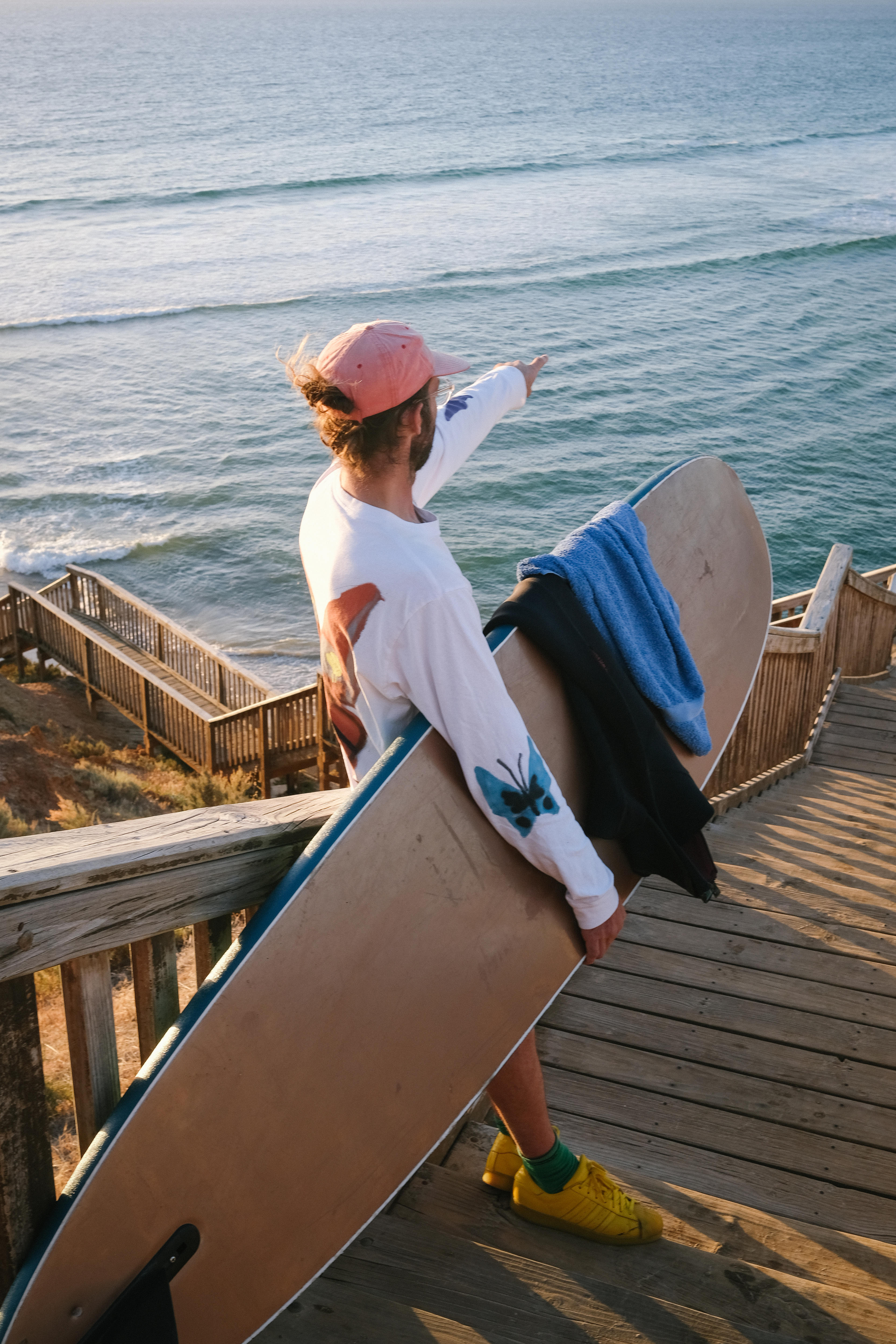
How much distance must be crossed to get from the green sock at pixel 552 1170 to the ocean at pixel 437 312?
1.60 metres

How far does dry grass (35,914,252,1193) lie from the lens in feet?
10.9

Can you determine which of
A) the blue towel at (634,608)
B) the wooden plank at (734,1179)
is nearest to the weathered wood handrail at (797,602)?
the blue towel at (634,608)

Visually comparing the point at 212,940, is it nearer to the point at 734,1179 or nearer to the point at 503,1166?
the point at 503,1166

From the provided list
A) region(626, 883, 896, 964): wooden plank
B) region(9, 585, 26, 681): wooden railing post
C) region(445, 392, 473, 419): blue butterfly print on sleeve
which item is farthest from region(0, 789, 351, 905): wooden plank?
region(9, 585, 26, 681): wooden railing post

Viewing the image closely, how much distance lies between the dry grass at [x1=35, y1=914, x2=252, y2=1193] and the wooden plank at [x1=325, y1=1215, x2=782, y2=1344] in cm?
86

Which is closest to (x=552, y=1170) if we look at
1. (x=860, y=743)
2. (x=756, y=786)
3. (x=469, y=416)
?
(x=469, y=416)

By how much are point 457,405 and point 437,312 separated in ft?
108

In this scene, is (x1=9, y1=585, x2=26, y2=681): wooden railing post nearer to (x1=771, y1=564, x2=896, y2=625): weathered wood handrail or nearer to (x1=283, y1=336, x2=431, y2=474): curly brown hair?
(x1=771, y1=564, x2=896, y2=625): weathered wood handrail

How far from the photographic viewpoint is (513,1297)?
1.69 meters

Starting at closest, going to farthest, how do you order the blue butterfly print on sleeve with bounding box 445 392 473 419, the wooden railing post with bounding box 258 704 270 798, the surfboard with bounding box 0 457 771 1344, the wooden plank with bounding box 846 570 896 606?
the surfboard with bounding box 0 457 771 1344 → the blue butterfly print on sleeve with bounding box 445 392 473 419 → the wooden plank with bounding box 846 570 896 606 → the wooden railing post with bounding box 258 704 270 798

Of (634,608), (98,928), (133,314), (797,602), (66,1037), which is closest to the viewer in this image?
(98,928)

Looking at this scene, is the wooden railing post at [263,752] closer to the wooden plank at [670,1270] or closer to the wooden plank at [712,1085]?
the wooden plank at [712,1085]

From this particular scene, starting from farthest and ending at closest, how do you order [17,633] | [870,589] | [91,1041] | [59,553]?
[59,553], [17,633], [870,589], [91,1041]

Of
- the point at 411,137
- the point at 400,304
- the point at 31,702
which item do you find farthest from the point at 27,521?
the point at 411,137
